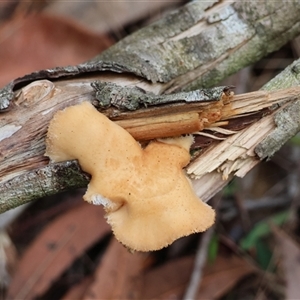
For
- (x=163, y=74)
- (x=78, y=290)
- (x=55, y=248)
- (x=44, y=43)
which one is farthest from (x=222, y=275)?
(x=44, y=43)

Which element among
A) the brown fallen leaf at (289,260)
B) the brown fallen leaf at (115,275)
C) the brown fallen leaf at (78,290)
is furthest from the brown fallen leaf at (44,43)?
the brown fallen leaf at (289,260)

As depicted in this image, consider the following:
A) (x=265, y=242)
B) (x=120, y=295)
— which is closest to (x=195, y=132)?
(x=120, y=295)

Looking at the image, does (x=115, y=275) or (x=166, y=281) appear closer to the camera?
(x=115, y=275)

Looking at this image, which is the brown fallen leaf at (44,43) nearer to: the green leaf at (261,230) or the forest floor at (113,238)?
the forest floor at (113,238)

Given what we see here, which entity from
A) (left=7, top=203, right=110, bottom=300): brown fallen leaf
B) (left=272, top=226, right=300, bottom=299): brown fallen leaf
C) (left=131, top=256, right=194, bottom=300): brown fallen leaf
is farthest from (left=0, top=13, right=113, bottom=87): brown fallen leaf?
(left=272, top=226, right=300, bottom=299): brown fallen leaf

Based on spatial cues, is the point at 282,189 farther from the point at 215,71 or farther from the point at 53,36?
the point at 53,36

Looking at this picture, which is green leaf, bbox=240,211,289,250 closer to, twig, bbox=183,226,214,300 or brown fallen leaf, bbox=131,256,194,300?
twig, bbox=183,226,214,300

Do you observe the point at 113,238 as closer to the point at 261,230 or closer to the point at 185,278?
the point at 185,278
